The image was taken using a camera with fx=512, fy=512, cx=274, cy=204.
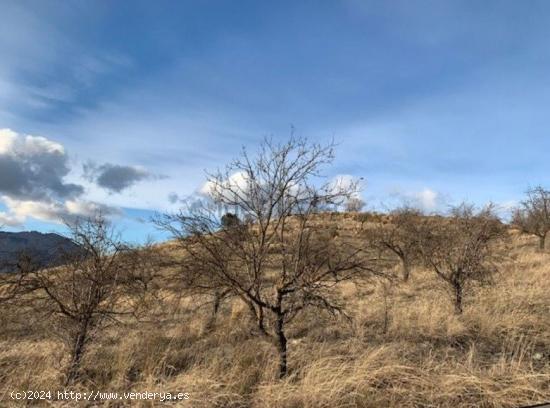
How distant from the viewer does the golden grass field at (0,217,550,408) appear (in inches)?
241

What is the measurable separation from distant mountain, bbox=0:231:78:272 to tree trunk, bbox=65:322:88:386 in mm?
1415

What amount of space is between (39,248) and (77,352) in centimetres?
473

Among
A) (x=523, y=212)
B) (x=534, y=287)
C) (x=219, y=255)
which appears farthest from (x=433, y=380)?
(x=523, y=212)

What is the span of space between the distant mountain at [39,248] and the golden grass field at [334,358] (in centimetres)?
114

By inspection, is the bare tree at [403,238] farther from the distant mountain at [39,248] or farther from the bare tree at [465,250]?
the distant mountain at [39,248]

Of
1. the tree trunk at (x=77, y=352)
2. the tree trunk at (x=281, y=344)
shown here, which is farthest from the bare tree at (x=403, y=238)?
the tree trunk at (x=77, y=352)

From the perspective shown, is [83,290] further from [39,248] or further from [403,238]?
[403,238]

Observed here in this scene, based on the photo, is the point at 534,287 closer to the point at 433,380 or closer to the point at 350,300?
the point at 350,300

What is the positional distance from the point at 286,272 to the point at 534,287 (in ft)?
35.2

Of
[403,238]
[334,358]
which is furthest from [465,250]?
[403,238]

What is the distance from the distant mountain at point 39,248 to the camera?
8.96 m

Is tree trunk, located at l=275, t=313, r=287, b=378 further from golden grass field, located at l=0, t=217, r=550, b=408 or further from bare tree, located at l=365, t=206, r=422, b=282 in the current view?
bare tree, located at l=365, t=206, r=422, b=282

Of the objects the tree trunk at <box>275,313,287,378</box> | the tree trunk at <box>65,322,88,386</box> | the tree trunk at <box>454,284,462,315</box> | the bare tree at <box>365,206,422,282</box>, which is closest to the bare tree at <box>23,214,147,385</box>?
the tree trunk at <box>65,322,88,386</box>

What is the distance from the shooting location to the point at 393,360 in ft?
23.6
